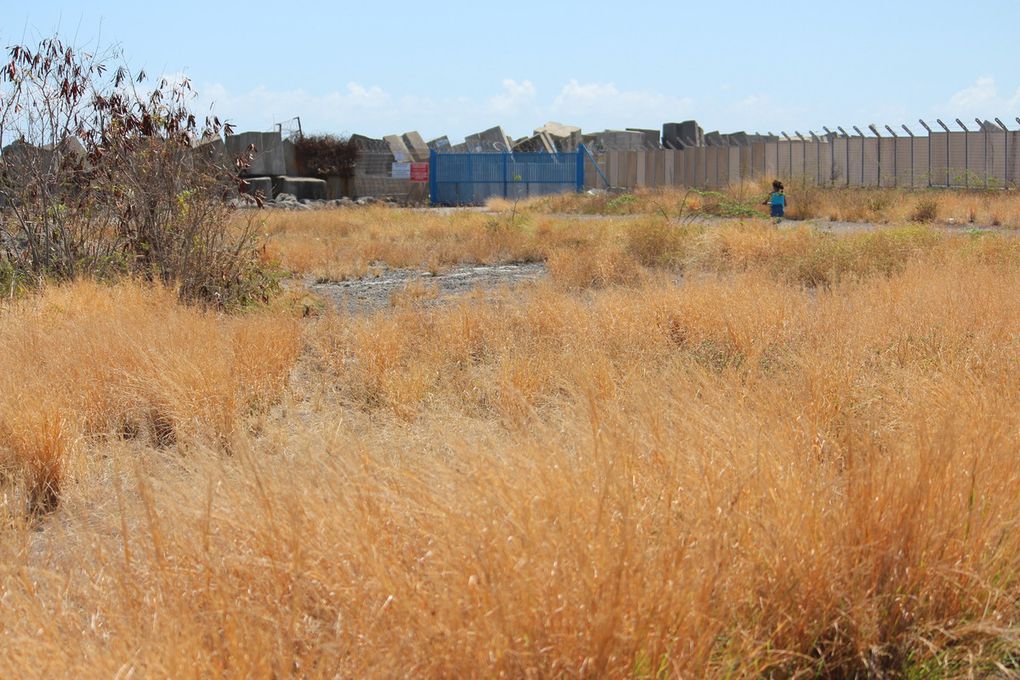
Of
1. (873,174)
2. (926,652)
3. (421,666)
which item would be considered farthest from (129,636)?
(873,174)

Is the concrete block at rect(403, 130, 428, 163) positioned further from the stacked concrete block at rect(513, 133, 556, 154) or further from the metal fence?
the metal fence

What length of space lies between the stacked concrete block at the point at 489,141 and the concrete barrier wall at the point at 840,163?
4.25 m

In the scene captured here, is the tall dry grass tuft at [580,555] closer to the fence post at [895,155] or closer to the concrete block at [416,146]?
the fence post at [895,155]

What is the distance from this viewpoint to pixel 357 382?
6.42m

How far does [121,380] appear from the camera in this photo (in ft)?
19.0

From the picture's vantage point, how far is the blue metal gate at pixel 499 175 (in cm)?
3812

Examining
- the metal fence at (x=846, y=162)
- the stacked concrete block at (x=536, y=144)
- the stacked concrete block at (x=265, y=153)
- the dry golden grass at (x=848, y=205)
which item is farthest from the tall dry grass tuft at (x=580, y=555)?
the stacked concrete block at (x=536, y=144)

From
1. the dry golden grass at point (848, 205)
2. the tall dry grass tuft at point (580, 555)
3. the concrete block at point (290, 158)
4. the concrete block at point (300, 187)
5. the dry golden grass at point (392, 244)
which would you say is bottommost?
the tall dry grass tuft at point (580, 555)

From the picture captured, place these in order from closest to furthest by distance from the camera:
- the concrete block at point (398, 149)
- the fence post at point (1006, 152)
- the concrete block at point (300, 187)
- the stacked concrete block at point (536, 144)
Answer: the fence post at point (1006, 152) < the concrete block at point (300, 187) < the stacked concrete block at point (536, 144) < the concrete block at point (398, 149)

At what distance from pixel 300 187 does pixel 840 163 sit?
676 inches

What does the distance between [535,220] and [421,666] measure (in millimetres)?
17472

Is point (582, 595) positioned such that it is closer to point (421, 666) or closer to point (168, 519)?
point (421, 666)

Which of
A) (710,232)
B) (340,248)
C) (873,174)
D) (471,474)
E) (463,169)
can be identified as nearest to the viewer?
(471,474)

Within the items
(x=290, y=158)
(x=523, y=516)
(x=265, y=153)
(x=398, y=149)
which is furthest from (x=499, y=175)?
(x=523, y=516)
